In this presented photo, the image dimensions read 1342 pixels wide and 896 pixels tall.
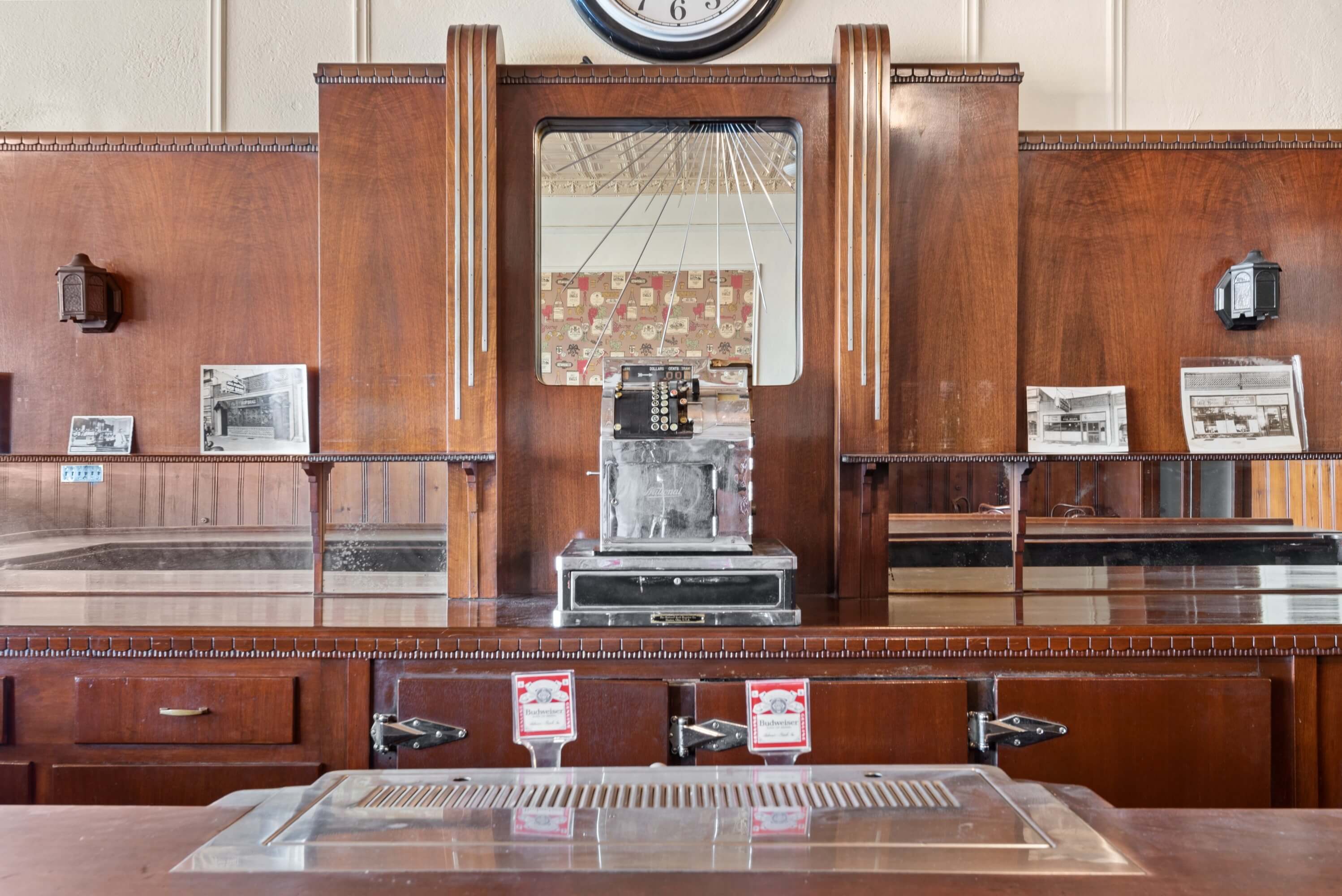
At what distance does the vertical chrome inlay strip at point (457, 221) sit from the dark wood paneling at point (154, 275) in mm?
527

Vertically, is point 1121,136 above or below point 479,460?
above

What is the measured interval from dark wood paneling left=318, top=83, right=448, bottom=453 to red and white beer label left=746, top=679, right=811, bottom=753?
1264 mm

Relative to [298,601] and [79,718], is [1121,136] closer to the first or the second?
[298,601]

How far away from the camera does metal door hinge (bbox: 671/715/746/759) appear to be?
198 centimetres

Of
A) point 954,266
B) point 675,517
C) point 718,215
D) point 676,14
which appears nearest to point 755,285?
point 718,215

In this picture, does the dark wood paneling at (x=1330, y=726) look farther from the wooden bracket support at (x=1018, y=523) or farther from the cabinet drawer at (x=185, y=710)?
the cabinet drawer at (x=185, y=710)

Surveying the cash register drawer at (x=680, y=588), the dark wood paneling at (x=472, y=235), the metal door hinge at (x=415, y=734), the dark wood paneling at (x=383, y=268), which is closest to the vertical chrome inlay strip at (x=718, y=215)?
the dark wood paneling at (x=472, y=235)

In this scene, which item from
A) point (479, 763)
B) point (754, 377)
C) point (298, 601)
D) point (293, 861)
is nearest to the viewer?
point (293, 861)

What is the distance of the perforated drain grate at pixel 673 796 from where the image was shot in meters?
1.14

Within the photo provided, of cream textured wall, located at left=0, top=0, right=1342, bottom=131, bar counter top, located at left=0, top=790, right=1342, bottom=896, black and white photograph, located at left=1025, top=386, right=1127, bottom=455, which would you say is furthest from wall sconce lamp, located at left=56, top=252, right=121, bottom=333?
black and white photograph, located at left=1025, top=386, right=1127, bottom=455

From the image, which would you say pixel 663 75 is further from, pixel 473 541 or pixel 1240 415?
pixel 1240 415

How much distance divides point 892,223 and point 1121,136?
0.79 meters

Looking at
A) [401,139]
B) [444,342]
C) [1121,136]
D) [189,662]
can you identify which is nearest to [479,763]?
[189,662]

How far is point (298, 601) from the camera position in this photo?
8.20 ft
